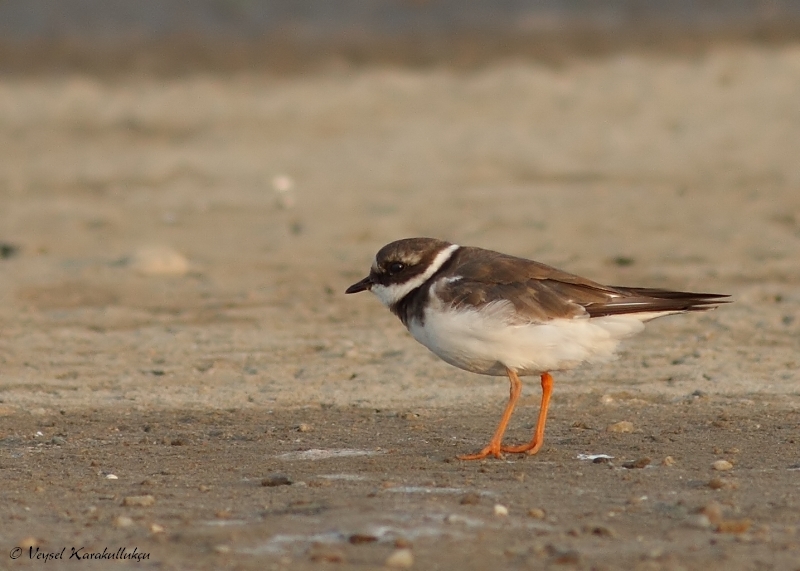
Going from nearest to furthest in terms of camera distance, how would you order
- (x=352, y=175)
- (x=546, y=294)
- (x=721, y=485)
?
(x=721, y=485) → (x=546, y=294) → (x=352, y=175)

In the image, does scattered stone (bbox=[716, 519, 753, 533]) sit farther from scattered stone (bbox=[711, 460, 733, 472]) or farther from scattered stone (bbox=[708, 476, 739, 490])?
scattered stone (bbox=[711, 460, 733, 472])

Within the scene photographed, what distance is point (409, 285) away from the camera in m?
7.32

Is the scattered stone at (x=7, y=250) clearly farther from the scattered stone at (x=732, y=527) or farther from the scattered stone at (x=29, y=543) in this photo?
the scattered stone at (x=732, y=527)

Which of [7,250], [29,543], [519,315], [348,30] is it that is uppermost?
[348,30]

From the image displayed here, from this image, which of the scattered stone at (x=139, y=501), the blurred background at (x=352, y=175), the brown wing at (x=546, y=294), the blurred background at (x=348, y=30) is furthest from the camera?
the blurred background at (x=348, y=30)

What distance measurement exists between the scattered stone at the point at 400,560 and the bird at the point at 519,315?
5.93 ft

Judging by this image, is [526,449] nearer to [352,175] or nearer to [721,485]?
[721,485]

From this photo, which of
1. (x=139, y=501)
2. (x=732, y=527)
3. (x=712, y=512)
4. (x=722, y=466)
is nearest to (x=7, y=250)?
(x=139, y=501)

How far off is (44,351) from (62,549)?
15.0 ft

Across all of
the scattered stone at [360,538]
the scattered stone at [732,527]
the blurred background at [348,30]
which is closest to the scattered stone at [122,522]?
the scattered stone at [360,538]

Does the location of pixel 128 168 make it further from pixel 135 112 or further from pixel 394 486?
pixel 394 486

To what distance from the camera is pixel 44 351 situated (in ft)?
31.7

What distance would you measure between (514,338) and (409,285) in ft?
2.45

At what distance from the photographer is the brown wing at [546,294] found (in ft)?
22.7
